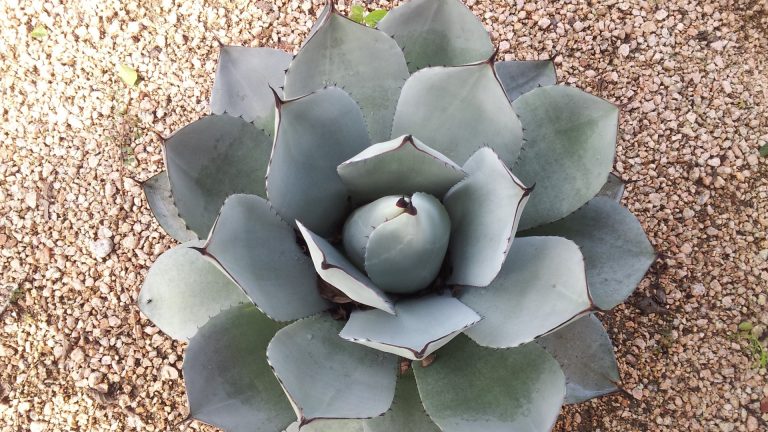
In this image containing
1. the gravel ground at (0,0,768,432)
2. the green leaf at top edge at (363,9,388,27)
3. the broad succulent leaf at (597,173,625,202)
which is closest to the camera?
the broad succulent leaf at (597,173,625,202)

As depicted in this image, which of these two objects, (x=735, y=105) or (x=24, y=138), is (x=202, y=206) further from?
(x=735, y=105)

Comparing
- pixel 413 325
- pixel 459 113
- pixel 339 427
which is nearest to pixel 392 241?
pixel 413 325

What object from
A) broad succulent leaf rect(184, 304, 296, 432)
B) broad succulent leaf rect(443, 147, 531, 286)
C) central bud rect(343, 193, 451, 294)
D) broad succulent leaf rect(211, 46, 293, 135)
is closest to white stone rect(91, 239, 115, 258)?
broad succulent leaf rect(211, 46, 293, 135)

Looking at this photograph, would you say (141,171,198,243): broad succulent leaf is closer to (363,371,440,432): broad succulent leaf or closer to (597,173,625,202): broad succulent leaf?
(363,371,440,432): broad succulent leaf

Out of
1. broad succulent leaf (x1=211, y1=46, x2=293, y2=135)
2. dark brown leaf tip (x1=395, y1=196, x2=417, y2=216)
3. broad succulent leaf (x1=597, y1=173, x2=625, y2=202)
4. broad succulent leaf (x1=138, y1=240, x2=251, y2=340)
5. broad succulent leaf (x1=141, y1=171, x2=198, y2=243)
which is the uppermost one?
broad succulent leaf (x1=211, y1=46, x2=293, y2=135)

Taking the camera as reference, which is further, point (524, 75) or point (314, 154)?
point (524, 75)

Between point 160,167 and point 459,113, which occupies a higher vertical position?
point 459,113

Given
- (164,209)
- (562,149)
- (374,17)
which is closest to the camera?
(562,149)

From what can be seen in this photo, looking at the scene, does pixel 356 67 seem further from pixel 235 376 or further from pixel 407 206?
pixel 235 376
